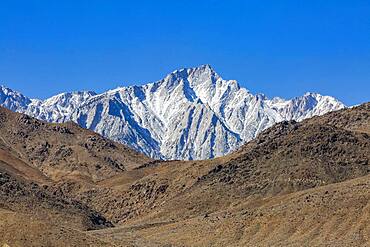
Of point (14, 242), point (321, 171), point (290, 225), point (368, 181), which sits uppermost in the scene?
point (321, 171)

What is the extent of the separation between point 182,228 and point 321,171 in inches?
2051

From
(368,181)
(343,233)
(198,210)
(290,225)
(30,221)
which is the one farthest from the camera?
(198,210)

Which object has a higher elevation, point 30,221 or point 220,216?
point 220,216

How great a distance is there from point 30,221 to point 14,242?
363 inches

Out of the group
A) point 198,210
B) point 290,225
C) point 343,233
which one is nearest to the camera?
point 343,233

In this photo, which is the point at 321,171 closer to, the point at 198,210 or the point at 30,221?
the point at 198,210

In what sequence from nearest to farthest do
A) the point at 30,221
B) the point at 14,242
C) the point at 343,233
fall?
the point at 14,242, the point at 30,221, the point at 343,233

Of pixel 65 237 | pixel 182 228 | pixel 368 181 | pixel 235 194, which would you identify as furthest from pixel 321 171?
pixel 65 237

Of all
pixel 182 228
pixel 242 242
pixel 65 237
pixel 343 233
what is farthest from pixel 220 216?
pixel 65 237

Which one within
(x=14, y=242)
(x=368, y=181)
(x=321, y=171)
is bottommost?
(x=14, y=242)

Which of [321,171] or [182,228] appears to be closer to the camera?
[182,228]

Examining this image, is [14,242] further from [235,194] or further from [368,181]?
[235,194]

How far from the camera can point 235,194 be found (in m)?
198

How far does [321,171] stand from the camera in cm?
19962
